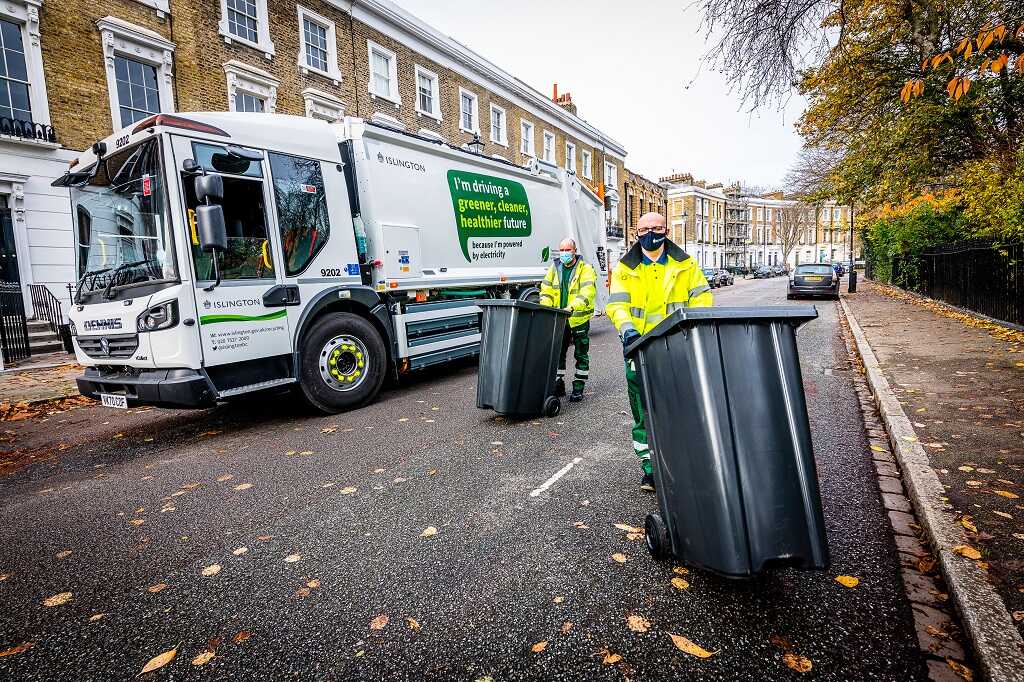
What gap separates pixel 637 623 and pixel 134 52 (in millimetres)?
15873

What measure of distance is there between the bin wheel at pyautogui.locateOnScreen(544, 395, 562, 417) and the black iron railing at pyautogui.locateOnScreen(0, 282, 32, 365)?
1013 cm

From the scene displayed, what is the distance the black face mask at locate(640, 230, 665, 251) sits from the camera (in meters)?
3.34

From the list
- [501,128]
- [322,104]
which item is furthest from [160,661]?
[501,128]

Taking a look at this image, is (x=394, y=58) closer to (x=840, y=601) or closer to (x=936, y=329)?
(x=936, y=329)

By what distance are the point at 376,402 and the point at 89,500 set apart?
2.96 metres

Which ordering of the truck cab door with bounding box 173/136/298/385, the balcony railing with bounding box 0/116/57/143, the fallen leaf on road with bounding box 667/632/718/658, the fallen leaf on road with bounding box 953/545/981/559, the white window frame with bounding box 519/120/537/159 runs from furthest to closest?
the white window frame with bounding box 519/120/537/159
the balcony railing with bounding box 0/116/57/143
the truck cab door with bounding box 173/136/298/385
the fallen leaf on road with bounding box 953/545/981/559
the fallen leaf on road with bounding box 667/632/718/658

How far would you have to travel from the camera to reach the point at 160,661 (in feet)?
6.84

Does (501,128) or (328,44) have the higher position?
(328,44)

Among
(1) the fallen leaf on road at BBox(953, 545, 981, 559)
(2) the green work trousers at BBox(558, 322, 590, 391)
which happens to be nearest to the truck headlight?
(2) the green work trousers at BBox(558, 322, 590, 391)

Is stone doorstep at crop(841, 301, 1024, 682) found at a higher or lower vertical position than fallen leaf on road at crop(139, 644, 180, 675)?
lower

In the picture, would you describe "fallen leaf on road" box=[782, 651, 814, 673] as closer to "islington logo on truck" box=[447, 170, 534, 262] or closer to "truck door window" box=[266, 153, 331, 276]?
"truck door window" box=[266, 153, 331, 276]

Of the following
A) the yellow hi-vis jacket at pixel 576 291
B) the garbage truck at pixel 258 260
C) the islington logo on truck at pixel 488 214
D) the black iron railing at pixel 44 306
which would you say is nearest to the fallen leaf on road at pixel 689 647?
the yellow hi-vis jacket at pixel 576 291

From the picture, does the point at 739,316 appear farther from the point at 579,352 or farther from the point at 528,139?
the point at 528,139

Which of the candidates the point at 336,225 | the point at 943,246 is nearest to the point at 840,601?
the point at 336,225
